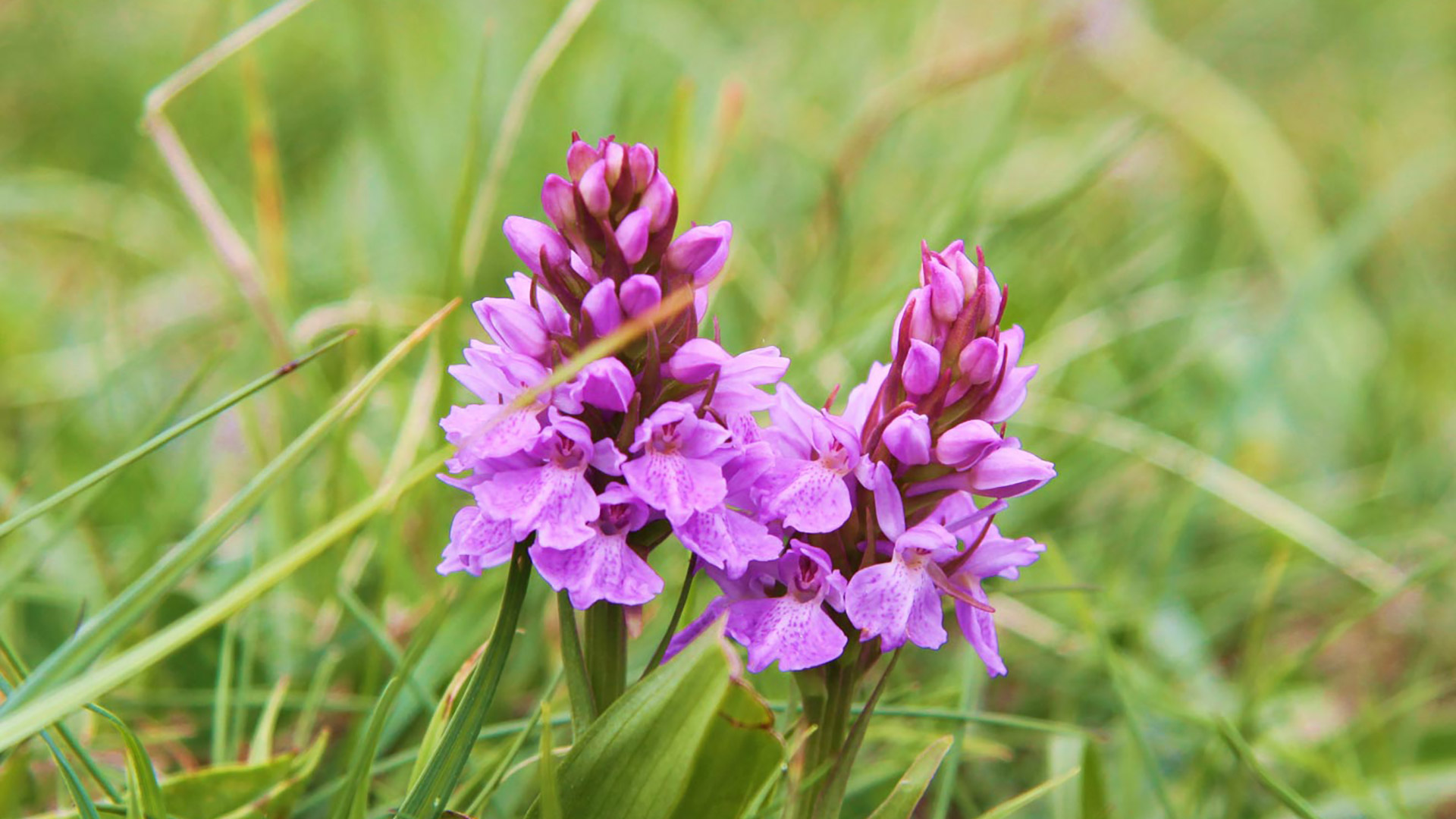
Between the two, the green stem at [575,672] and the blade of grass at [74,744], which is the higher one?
the blade of grass at [74,744]

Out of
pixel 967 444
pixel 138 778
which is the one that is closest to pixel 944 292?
pixel 967 444

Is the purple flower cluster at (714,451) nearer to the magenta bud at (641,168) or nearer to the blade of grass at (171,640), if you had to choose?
the magenta bud at (641,168)

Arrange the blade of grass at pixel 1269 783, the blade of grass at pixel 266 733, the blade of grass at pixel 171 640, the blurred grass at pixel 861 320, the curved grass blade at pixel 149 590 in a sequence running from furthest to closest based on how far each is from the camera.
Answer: the blurred grass at pixel 861 320, the blade of grass at pixel 266 733, the blade of grass at pixel 1269 783, the curved grass blade at pixel 149 590, the blade of grass at pixel 171 640

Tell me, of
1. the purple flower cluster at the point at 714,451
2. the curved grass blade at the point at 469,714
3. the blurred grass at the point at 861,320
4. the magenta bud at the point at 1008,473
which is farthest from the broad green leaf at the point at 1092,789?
the curved grass blade at the point at 469,714

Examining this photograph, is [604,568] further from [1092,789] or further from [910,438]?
[1092,789]

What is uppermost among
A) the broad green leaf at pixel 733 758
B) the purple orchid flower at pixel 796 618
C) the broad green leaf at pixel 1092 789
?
the purple orchid flower at pixel 796 618

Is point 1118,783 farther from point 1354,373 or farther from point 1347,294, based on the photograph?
point 1347,294
